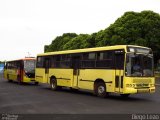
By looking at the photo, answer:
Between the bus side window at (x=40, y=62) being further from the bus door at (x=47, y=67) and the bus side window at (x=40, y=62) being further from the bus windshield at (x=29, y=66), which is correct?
the bus windshield at (x=29, y=66)

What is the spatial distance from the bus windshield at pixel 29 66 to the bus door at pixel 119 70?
54.8 feet

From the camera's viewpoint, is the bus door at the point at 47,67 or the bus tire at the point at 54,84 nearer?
the bus tire at the point at 54,84

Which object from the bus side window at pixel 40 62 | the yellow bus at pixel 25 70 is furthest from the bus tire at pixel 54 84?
the yellow bus at pixel 25 70

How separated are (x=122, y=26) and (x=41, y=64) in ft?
96.2

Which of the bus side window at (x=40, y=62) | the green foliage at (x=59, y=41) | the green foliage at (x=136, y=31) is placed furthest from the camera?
the green foliage at (x=59, y=41)

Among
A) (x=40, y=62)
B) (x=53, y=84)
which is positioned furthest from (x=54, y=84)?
(x=40, y=62)

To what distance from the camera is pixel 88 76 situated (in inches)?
891

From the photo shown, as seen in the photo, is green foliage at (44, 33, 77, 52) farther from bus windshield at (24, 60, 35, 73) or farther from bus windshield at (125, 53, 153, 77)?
bus windshield at (125, 53, 153, 77)

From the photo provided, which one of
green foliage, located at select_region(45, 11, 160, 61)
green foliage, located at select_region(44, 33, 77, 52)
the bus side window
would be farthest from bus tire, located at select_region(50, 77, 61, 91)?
green foliage, located at select_region(44, 33, 77, 52)

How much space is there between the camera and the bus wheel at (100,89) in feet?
69.2

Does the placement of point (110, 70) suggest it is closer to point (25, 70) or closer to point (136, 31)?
point (25, 70)

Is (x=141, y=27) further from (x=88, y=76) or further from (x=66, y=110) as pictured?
(x=66, y=110)

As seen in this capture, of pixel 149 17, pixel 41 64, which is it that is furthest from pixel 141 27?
pixel 41 64

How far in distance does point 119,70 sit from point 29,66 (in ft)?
57.0
